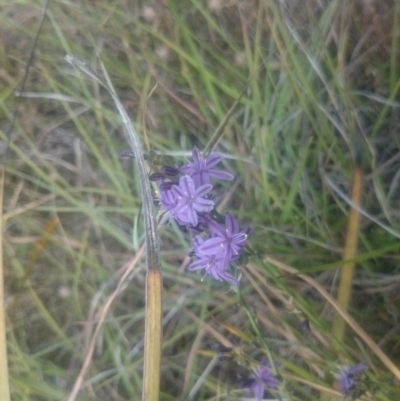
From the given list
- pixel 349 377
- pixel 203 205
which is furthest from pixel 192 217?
pixel 349 377

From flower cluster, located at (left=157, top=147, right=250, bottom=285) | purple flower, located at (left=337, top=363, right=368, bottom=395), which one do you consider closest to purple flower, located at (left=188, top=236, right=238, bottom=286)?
flower cluster, located at (left=157, top=147, right=250, bottom=285)

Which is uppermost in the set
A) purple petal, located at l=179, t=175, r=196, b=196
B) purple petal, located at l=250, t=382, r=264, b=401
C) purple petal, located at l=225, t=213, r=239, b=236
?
purple petal, located at l=179, t=175, r=196, b=196

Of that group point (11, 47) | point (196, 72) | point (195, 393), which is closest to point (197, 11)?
point (196, 72)

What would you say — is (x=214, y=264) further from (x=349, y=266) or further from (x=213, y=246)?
(x=349, y=266)

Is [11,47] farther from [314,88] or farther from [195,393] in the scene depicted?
[195,393]

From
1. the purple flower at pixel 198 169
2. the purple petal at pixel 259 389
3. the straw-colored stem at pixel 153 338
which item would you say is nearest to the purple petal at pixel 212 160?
the purple flower at pixel 198 169

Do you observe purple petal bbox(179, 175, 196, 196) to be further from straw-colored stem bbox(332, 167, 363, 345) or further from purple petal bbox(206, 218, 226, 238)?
straw-colored stem bbox(332, 167, 363, 345)
